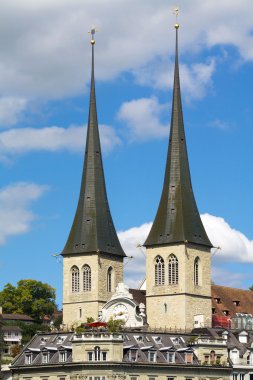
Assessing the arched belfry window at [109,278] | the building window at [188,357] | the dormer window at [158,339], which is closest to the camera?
the building window at [188,357]

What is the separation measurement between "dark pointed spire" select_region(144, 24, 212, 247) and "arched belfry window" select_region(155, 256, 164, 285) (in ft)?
6.54

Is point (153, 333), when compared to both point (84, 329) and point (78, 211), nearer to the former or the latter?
point (84, 329)

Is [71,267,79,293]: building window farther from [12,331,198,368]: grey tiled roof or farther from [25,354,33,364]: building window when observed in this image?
[25,354,33,364]: building window

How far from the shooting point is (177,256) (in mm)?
160875

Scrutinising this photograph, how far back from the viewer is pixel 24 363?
149 metres

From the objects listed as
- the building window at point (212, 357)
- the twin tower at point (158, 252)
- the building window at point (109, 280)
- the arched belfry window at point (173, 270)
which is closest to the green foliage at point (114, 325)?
the building window at point (212, 357)

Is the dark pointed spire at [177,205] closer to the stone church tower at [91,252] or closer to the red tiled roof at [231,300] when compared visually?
the stone church tower at [91,252]

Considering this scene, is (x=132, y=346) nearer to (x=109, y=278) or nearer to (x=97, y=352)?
(x=97, y=352)

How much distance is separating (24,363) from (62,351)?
6.27 metres

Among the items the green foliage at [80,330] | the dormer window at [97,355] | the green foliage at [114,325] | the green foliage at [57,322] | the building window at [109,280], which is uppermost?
the building window at [109,280]

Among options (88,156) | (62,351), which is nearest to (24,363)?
(62,351)

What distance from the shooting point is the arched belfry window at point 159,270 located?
162 metres

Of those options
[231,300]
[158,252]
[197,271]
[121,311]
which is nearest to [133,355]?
[121,311]

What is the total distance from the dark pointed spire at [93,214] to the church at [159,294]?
115mm
